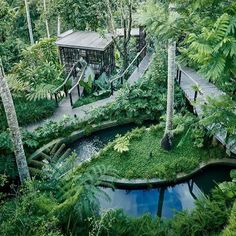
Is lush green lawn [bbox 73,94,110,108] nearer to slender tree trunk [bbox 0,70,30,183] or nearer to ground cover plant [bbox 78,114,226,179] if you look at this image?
ground cover plant [bbox 78,114,226,179]

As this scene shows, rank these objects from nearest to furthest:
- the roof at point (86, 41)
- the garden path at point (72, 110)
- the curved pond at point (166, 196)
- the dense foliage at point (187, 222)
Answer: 1. the dense foliage at point (187, 222)
2. the curved pond at point (166, 196)
3. the garden path at point (72, 110)
4. the roof at point (86, 41)

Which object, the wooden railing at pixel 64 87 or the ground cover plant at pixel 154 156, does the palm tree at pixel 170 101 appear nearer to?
the ground cover plant at pixel 154 156

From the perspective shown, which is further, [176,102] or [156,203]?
[176,102]

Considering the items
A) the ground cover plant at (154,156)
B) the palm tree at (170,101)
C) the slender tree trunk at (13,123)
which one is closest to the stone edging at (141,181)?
the ground cover plant at (154,156)

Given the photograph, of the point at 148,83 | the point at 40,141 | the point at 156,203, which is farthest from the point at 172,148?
the point at 40,141

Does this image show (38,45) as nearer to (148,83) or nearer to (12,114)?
(148,83)

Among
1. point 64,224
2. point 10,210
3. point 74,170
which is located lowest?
point 74,170

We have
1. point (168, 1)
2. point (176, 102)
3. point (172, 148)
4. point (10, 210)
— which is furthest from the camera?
point (176, 102)
